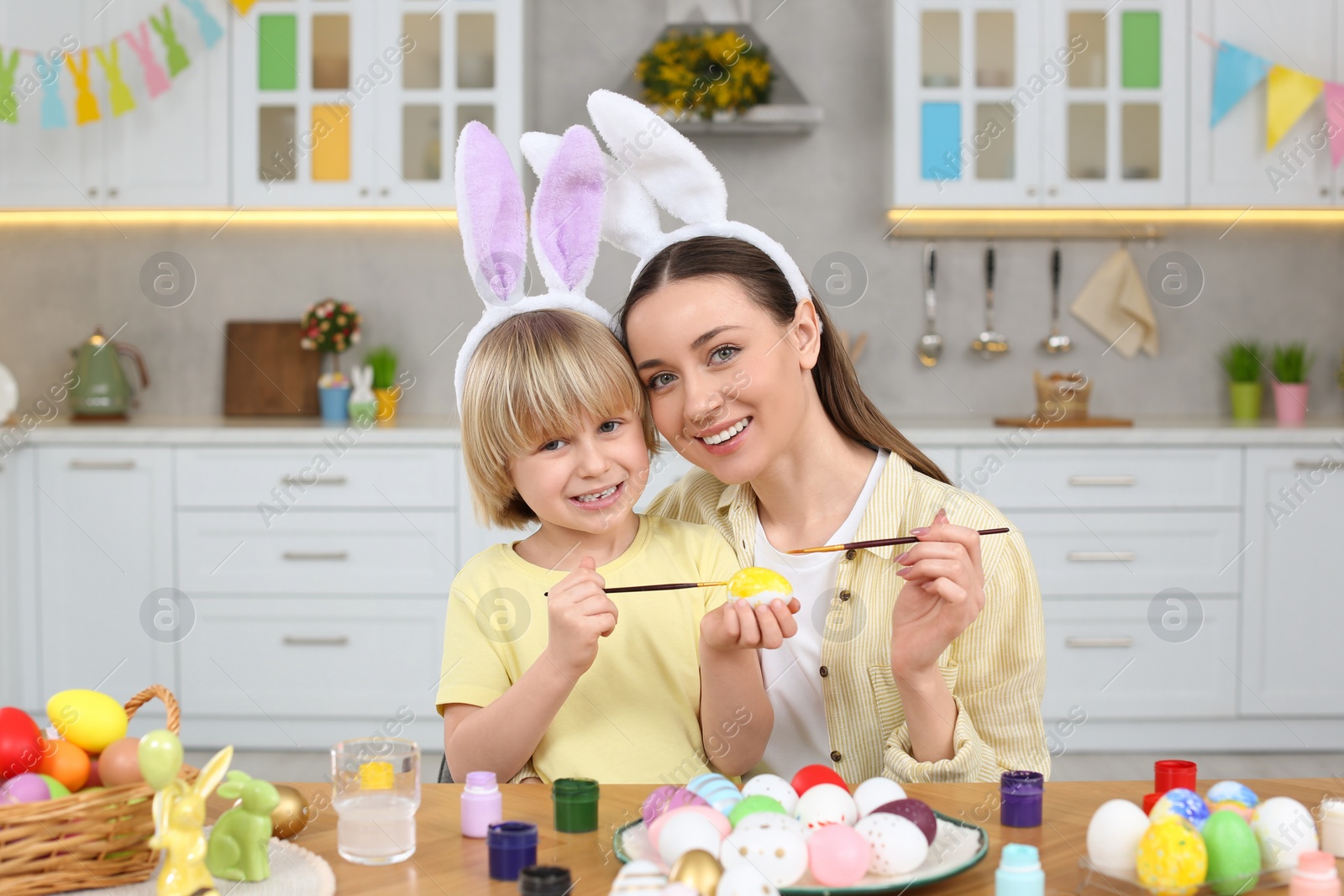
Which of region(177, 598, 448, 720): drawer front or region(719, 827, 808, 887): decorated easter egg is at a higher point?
region(719, 827, 808, 887): decorated easter egg

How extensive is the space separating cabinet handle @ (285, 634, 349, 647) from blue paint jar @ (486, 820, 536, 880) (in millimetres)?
2499

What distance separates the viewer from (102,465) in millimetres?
3252

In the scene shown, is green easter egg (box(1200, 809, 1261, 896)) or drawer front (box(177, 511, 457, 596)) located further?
drawer front (box(177, 511, 457, 596))

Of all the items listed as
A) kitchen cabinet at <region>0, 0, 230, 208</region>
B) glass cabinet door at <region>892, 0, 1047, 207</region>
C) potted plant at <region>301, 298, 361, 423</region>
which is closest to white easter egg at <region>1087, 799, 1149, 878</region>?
glass cabinet door at <region>892, 0, 1047, 207</region>

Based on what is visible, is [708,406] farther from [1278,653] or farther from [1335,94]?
[1335,94]

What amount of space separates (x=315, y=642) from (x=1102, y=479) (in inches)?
86.0

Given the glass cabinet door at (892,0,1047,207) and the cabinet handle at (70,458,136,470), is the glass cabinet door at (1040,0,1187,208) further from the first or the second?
the cabinet handle at (70,458,136,470)

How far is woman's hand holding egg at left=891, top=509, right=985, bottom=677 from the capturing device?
1.17 m

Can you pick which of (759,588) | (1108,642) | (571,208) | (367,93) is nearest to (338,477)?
(367,93)

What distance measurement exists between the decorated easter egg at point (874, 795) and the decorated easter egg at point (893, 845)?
0.15ft

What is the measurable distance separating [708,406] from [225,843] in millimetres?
734

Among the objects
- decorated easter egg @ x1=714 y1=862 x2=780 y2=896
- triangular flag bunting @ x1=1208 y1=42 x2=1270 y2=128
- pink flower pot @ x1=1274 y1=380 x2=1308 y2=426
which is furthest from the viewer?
pink flower pot @ x1=1274 y1=380 x2=1308 y2=426

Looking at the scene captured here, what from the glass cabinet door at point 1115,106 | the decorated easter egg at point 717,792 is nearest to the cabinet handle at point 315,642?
the glass cabinet door at point 1115,106

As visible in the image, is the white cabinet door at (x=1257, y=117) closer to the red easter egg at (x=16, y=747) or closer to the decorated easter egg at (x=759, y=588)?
the decorated easter egg at (x=759, y=588)
